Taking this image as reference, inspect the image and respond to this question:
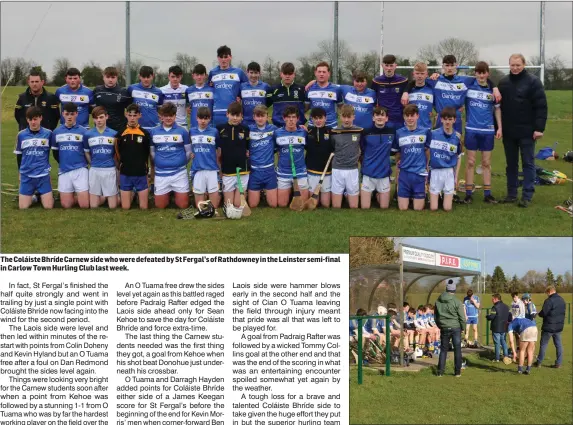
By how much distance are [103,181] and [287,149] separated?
2.51m

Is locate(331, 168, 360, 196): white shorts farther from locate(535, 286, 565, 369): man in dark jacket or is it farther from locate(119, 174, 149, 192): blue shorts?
locate(535, 286, 565, 369): man in dark jacket

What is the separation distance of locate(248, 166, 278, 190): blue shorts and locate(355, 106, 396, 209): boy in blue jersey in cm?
122

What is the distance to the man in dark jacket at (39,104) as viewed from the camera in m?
9.33

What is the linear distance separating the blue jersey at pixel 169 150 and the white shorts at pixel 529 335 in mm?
4723

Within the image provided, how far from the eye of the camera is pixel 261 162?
8.75 meters

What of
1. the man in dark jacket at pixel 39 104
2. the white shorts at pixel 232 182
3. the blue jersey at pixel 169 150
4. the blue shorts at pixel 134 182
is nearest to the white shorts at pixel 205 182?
the white shorts at pixel 232 182

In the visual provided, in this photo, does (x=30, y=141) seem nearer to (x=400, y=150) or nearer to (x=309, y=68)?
(x=400, y=150)

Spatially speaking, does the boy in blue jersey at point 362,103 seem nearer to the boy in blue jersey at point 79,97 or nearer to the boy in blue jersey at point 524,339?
the boy in blue jersey at point 524,339

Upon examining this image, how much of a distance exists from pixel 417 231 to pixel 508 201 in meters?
2.19

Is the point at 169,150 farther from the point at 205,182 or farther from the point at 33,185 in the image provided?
the point at 33,185

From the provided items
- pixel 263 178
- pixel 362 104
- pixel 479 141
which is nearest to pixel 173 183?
pixel 263 178

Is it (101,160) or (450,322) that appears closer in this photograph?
(450,322)

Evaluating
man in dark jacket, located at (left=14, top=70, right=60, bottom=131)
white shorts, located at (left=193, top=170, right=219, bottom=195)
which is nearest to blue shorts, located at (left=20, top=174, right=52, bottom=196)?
man in dark jacket, located at (left=14, top=70, right=60, bottom=131)

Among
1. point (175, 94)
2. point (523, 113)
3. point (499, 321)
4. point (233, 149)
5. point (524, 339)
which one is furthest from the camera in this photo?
point (175, 94)
